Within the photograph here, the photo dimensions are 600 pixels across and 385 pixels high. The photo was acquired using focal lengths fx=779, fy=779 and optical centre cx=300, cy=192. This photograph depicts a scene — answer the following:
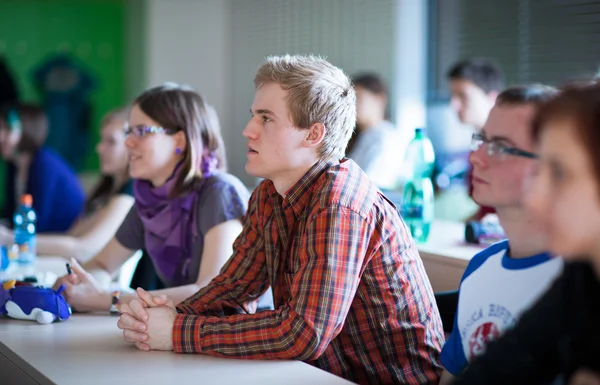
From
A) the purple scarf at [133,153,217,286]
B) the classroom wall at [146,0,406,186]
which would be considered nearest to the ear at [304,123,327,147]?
the purple scarf at [133,153,217,286]

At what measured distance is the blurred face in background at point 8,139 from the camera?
4.65 meters

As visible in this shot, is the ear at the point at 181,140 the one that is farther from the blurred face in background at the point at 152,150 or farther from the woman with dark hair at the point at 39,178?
the woman with dark hair at the point at 39,178

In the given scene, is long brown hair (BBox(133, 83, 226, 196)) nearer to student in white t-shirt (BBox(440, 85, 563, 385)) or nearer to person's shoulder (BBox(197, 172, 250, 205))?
person's shoulder (BBox(197, 172, 250, 205))

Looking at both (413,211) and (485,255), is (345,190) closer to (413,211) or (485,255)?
(485,255)

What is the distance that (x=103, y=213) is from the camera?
358cm

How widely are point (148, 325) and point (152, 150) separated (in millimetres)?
914

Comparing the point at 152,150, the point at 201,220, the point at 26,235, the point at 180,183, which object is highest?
the point at 152,150

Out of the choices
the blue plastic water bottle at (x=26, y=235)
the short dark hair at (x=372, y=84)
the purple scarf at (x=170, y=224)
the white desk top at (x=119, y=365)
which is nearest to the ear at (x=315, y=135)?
the white desk top at (x=119, y=365)

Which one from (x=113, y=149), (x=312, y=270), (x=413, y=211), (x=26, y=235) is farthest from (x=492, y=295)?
(x=113, y=149)

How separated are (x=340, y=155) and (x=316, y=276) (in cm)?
42

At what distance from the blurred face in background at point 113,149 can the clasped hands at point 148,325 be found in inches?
88.0

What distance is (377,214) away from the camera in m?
1.70

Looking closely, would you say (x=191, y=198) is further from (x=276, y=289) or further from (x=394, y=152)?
(x=394, y=152)

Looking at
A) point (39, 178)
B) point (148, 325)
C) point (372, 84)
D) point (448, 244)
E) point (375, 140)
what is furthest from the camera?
point (372, 84)
